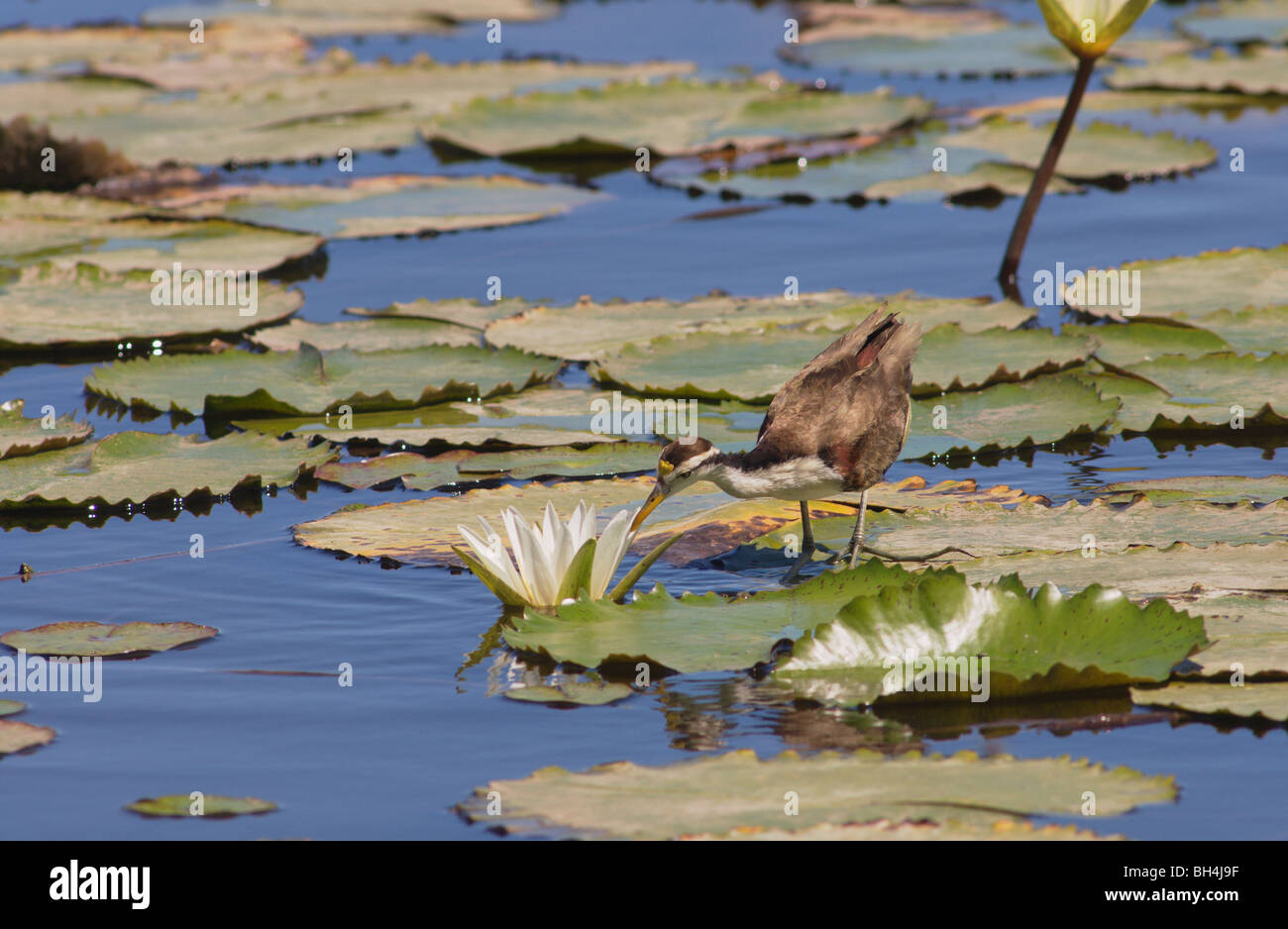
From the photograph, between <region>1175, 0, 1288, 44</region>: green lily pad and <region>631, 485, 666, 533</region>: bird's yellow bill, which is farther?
<region>1175, 0, 1288, 44</region>: green lily pad

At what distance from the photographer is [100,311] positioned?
7875mm

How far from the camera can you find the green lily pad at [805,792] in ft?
11.5

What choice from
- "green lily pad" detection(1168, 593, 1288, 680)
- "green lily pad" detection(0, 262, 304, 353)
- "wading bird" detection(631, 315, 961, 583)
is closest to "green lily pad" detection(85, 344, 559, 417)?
"green lily pad" detection(0, 262, 304, 353)

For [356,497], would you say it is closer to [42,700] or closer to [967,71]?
[42,700]

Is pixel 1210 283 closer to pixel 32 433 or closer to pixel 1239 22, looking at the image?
pixel 32 433

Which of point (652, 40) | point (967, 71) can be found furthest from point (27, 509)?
point (652, 40)

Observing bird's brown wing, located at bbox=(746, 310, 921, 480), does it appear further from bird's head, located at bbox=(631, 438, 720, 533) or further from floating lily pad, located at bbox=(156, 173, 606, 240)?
floating lily pad, located at bbox=(156, 173, 606, 240)

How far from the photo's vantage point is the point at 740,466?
5.16 meters

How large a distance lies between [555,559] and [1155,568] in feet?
5.84

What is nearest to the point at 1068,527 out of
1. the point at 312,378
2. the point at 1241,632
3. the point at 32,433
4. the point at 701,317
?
the point at 1241,632

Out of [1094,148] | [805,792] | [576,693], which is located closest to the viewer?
[805,792]

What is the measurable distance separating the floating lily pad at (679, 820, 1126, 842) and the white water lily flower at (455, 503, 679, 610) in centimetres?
143

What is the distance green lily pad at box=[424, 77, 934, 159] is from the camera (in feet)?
35.6

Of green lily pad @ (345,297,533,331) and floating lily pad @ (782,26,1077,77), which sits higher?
floating lily pad @ (782,26,1077,77)
